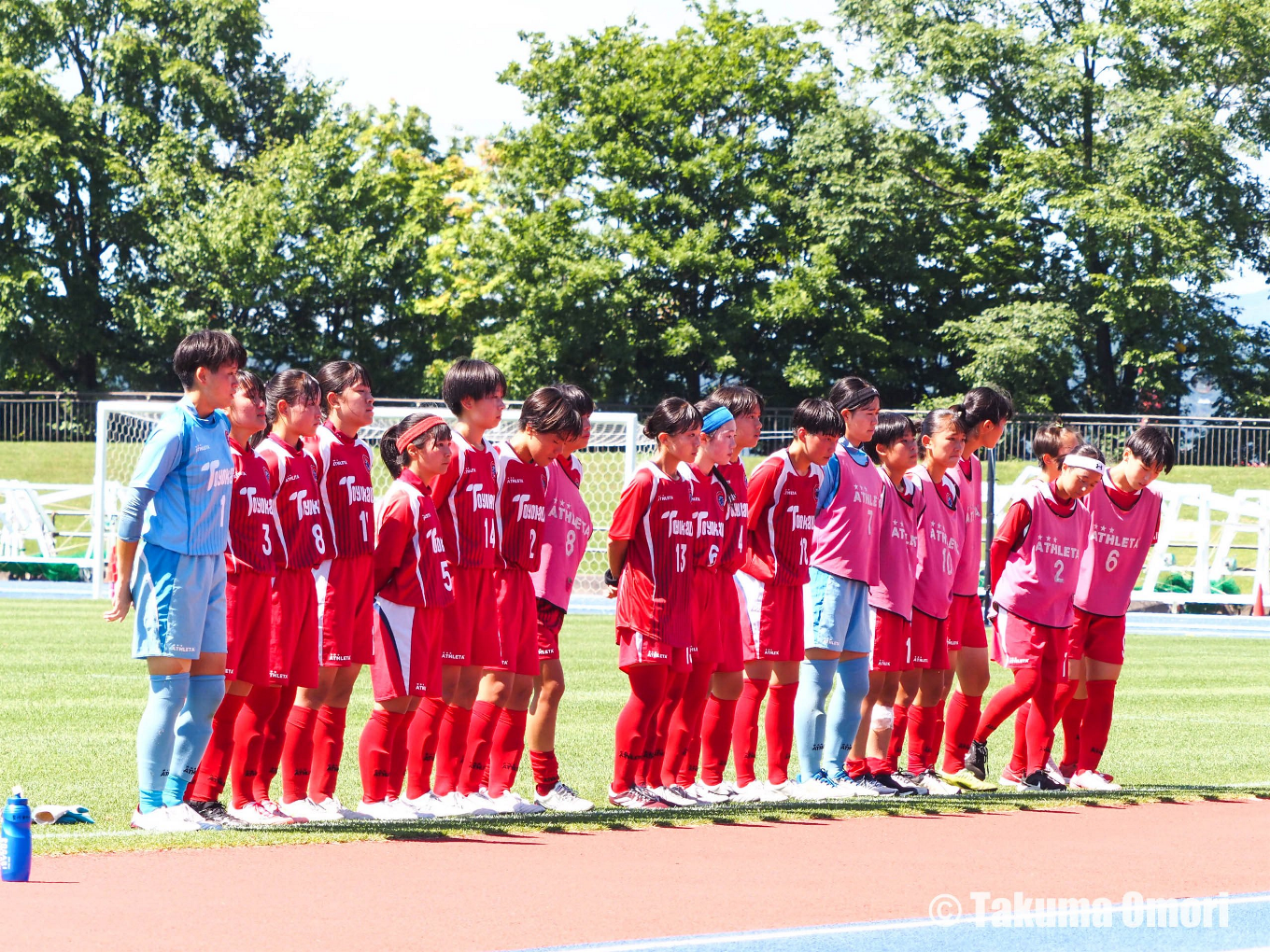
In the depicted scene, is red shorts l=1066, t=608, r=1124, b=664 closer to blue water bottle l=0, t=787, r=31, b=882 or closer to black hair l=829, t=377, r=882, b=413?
black hair l=829, t=377, r=882, b=413

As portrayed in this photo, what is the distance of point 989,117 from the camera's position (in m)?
44.1

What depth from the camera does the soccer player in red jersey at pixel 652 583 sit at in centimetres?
783

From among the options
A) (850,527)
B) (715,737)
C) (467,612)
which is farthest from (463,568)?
(850,527)

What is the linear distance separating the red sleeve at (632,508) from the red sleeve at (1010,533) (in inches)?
94.8

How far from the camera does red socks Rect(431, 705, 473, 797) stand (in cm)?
752

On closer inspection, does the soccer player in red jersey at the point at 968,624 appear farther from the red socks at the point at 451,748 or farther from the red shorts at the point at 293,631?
the red shorts at the point at 293,631

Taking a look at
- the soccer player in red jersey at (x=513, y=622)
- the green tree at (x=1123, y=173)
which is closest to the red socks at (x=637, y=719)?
the soccer player in red jersey at (x=513, y=622)

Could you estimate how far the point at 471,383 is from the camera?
24.6 ft

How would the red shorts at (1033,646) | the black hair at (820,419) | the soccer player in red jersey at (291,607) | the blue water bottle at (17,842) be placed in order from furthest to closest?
the red shorts at (1033,646) < the black hair at (820,419) < the soccer player in red jersey at (291,607) < the blue water bottle at (17,842)

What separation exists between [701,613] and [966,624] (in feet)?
6.74

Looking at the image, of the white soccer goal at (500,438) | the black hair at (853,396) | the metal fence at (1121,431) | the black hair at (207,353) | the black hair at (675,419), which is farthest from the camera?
the metal fence at (1121,431)

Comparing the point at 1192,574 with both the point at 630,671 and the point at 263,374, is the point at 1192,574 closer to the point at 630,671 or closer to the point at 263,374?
the point at 630,671

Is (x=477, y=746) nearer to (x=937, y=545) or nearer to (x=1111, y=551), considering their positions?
(x=937, y=545)

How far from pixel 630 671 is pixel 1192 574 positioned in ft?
65.6
